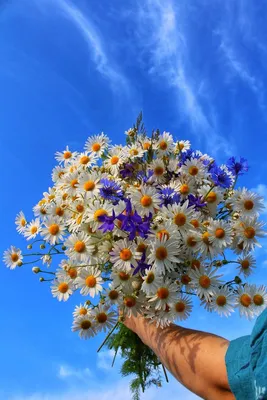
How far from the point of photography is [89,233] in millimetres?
1312

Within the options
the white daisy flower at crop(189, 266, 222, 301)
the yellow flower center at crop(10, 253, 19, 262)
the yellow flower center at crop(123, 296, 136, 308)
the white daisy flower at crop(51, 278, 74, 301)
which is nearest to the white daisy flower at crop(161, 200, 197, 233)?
the white daisy flower at crop(189, 266, 222, 301)

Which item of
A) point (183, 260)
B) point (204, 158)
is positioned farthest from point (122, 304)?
point (204, 158)

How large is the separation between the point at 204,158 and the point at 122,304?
63 cm

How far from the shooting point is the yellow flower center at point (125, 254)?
3.97ft

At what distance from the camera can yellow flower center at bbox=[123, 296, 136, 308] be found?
1234 mm

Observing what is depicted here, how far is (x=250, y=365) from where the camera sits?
2.64 feet

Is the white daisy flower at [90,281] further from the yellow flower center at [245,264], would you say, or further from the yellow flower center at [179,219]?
the yellow flower center at [245,264]

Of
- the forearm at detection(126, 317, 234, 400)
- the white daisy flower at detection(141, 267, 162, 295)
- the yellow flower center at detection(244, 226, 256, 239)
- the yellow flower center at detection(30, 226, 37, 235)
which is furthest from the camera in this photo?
the yellow flower center at detection(30, 226, 37, 235)

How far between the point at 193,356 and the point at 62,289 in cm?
47

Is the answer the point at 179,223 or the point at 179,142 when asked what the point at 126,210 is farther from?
the point at 179,142

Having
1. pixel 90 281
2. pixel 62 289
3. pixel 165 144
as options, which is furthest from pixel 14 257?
pixel 165 144

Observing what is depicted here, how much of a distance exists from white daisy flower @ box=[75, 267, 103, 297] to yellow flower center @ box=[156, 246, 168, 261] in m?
0.19

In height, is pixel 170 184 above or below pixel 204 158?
below

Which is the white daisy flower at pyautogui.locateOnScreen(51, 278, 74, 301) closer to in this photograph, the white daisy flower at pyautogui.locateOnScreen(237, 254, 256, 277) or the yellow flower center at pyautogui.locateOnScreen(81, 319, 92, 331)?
the yellow flower center at pyautogui.locateOnScreen(81, 319, 92, 331)
